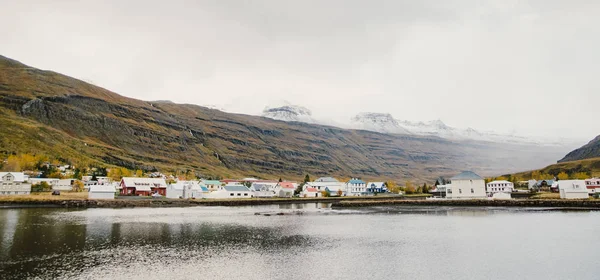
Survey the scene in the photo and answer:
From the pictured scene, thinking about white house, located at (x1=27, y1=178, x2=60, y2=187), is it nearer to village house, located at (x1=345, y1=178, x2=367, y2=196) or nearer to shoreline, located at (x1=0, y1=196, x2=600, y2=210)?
shoreline, located at (x1=0, y1=196, x2=600, y2=210)

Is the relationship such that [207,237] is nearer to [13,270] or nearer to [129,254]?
[129,254]

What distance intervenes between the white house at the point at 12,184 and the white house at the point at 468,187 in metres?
109

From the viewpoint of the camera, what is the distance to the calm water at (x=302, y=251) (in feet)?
84.7

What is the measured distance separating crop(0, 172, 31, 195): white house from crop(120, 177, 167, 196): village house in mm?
24236

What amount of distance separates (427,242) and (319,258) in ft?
41.2

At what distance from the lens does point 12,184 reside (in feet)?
321

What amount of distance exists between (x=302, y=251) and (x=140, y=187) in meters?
96.7

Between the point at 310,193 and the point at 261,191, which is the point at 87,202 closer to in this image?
the point at 261,191

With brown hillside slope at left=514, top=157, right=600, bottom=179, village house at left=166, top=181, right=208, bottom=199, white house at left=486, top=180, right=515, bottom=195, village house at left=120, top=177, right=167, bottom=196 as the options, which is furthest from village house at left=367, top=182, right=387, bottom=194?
brown hillside slope at left=514, top=157, right=600, bottom=179

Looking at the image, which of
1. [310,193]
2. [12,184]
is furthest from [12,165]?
[310,193]

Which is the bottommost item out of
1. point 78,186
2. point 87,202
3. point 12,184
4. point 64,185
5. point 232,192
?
point 87,202

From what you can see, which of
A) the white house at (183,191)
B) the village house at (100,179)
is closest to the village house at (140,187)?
the white house at (183,191)

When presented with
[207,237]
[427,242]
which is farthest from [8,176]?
[427,242]

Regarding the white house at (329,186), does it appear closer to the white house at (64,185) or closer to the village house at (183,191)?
the village house at (183,191)
